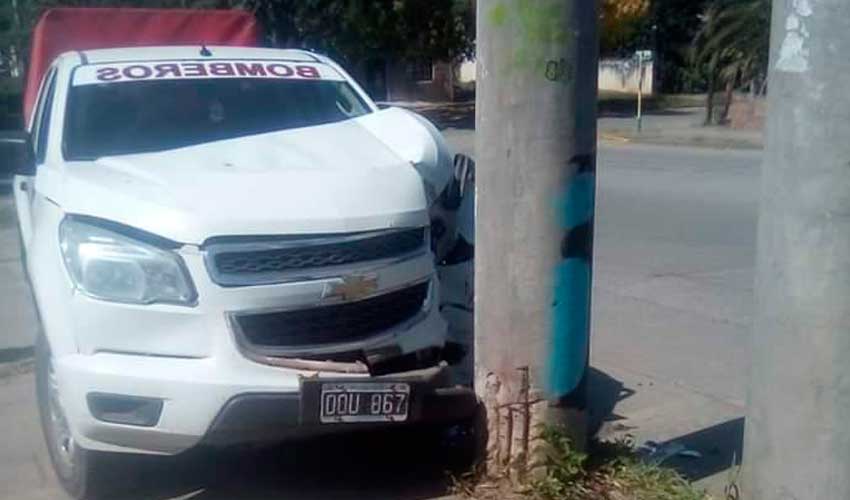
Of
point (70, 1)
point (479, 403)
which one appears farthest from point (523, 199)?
point (70, 1)

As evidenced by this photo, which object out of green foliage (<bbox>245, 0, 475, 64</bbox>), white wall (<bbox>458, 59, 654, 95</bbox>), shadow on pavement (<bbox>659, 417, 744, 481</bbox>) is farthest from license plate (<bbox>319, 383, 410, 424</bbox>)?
white wall (<bbox>458, 59, 654, 95</bbox>)

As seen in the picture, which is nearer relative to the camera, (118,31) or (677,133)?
(118,31)

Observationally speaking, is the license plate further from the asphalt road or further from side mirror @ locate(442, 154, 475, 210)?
side mirror @ locate(442, 154, 475, 210)

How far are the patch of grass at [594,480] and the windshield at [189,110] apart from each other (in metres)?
2.64

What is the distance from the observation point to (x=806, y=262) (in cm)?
454

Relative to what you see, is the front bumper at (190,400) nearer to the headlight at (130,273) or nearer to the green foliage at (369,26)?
the headlight at (130,273)

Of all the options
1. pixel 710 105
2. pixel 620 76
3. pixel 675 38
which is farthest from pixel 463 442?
pixel 620 76

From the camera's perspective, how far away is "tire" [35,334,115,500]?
5.86m

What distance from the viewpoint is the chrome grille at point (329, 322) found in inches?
218

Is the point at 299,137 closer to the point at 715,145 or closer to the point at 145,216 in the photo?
the point at 145,216

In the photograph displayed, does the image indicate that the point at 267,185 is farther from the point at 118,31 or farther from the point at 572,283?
the point at 118,31

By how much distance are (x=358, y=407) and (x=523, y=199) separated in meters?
1.06

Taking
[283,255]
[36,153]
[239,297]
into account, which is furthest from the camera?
[36,153]

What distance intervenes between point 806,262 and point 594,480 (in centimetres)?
166
